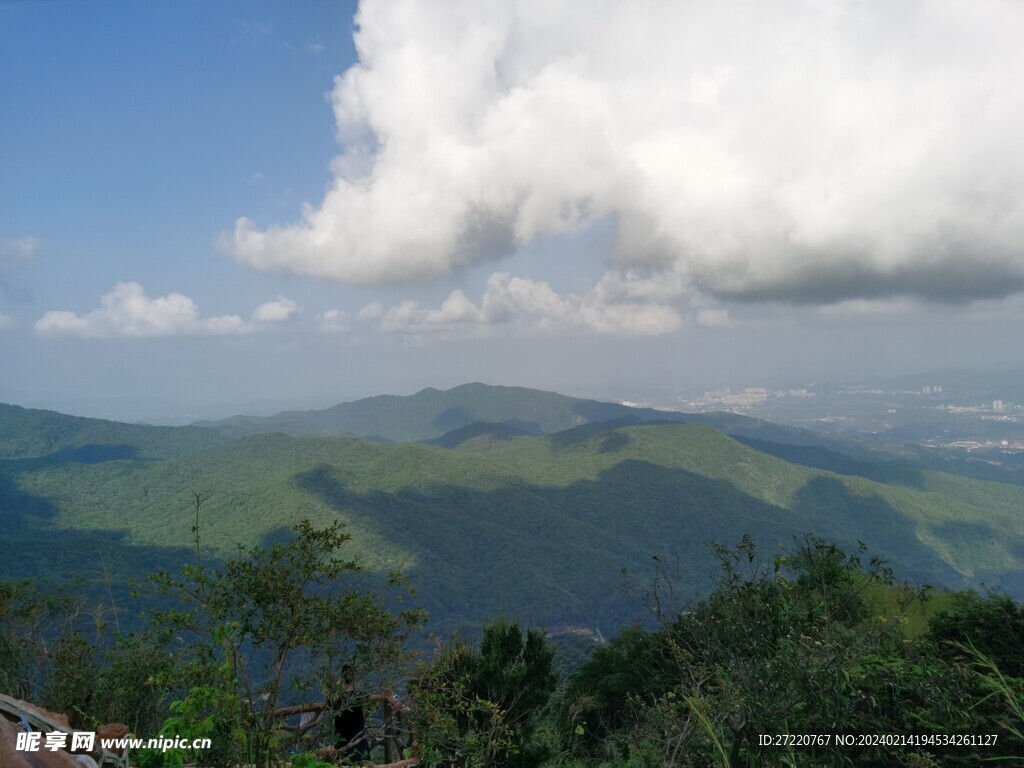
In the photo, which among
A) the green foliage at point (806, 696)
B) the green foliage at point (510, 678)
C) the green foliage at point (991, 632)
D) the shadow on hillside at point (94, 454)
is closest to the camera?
the green foliage at point (806, 696)

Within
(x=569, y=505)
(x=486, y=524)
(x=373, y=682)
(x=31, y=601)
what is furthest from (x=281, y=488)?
(x=373, y=682)

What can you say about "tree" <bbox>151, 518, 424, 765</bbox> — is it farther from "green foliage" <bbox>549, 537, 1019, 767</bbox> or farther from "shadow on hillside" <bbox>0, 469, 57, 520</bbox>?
"shadow on hillside" <bbox>0, 469, 57, 520</bbox>

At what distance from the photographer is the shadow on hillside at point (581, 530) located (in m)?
108

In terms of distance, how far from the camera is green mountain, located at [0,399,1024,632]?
341 feet

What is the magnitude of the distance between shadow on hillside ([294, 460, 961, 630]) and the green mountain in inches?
18.1

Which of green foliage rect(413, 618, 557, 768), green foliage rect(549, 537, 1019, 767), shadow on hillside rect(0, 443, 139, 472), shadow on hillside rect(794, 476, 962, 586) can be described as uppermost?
green foliage rect(549, 537, 1019, 767)

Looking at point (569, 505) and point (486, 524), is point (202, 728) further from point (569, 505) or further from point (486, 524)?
point (569, 505)

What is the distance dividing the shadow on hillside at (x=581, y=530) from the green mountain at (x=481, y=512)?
46 centimetres

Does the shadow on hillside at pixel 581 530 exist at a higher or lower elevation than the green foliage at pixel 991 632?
lower

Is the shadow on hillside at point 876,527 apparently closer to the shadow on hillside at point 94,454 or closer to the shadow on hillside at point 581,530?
the shadow on hillside at point 581,530

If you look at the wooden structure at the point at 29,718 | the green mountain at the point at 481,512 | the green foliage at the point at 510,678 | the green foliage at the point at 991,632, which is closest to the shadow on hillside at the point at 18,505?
the green mountain at the point at 481,512

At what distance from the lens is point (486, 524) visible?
133 meters

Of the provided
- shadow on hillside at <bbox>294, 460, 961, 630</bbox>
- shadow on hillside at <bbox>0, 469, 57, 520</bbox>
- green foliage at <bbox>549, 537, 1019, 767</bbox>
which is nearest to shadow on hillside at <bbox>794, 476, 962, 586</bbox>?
shadow on hillside at <bbox>294, 460, 961, 630</bbox>

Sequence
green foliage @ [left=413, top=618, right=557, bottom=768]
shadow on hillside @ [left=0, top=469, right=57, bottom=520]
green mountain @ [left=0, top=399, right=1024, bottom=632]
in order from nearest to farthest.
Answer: green foliage @ [left=413, top=618, right=557, bottom=768] < shadow on hillside @ [left=0, top=469, right=57, bottom=520] < green mountain @ [left=0, top=399, right=1024, bottom=632]
